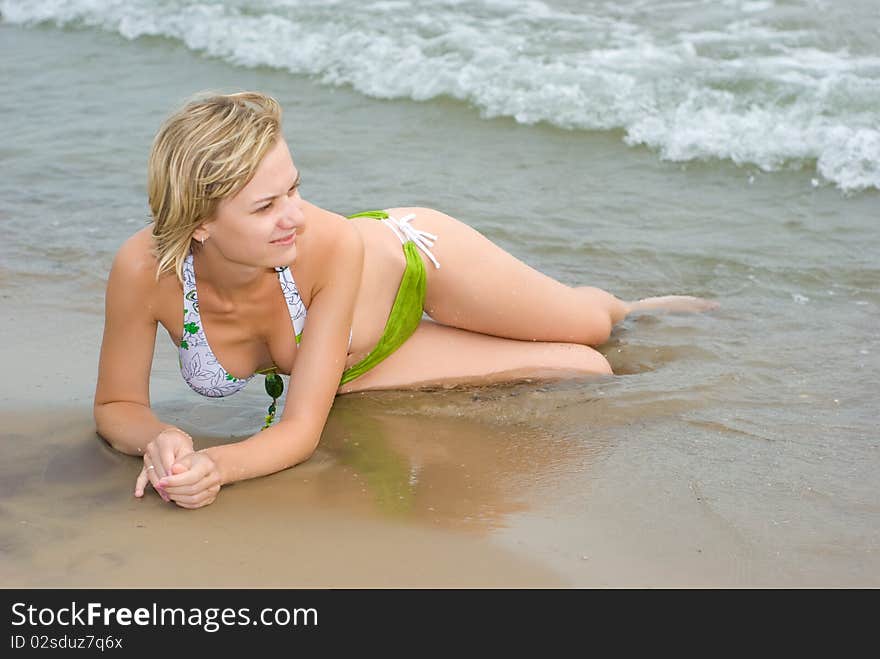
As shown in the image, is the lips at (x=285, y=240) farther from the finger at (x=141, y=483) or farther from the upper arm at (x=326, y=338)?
the finger at (x=141, y=483)

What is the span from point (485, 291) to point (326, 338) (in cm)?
98

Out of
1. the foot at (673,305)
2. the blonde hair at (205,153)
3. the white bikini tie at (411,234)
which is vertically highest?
the blonde hair at (205,153)

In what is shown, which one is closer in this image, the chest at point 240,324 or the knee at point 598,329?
the chest at point 240,324

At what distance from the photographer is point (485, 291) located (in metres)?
4.52

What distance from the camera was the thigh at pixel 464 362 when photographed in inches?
180

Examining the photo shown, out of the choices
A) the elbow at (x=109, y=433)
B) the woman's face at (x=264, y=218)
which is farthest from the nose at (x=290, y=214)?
the elbow at (x=109, y=433)

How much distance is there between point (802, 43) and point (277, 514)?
736 cm

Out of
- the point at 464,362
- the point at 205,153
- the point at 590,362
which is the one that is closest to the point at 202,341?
the point at 205,153

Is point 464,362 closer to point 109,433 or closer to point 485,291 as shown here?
point 485,291

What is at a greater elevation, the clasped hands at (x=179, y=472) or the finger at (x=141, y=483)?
the clasped hands at (x=179, y=472)

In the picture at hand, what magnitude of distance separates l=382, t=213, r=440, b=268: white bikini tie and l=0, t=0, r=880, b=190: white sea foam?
3.86 m

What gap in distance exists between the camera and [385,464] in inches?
149

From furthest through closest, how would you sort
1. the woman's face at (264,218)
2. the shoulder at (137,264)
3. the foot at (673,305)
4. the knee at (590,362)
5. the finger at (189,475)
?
the foot at (673,305) → the knee at (590,362) → the shoulder at (137,264) → the woman's face at (264,218) → the finger at (189,475)

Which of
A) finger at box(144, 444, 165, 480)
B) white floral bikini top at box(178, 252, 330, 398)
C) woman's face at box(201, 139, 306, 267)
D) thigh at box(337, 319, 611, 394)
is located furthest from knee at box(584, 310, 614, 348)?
finger at box(144, 444, 165, 480)
